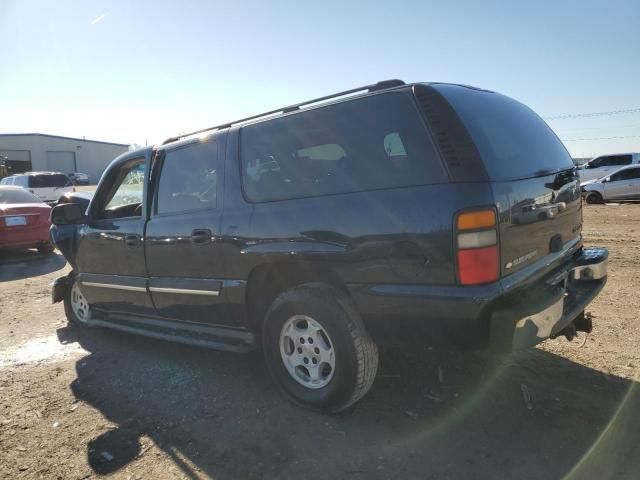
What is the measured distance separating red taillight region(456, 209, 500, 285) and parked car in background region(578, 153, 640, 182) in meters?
23.1

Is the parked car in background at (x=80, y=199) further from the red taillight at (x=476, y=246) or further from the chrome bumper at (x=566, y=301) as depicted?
the chrome bumper at (x=566, y=301)

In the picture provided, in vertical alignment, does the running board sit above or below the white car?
below

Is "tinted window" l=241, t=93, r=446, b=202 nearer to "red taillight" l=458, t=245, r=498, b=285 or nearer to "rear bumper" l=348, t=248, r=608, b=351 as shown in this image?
"red taillight" l=458, t=245, r=498, b=285

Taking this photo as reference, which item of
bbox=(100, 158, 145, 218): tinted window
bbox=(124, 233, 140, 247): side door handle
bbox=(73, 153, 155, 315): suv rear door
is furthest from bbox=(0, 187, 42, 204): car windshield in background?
bbox=(124, 233, 140, 247): side door handle

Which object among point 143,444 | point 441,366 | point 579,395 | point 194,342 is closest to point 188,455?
Answer: point 143,444

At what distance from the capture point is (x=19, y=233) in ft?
30.8

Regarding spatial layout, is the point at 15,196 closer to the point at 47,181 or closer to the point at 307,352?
the point at 307,352

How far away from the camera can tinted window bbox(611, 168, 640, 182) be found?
55.9 ft

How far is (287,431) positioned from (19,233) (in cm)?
889

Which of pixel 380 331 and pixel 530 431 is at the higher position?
pixel 380 331

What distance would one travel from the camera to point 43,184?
1875 cm

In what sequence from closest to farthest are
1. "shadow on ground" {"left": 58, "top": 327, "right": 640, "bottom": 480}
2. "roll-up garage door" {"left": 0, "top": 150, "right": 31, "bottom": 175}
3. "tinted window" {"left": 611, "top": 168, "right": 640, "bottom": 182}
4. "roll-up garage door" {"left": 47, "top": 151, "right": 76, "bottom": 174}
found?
"shadow on ground" {"left": 58, "top": 327, "right": 640, "bottom": 480}, "tinted window" {"left": 611, "top": 168, "right": 640, "bottom": 182}, "roll-up garage door" {"left": 0, "top": 150, "right": 31, "bottom": 175}, "roll-up garage door" {"left": 47, "top": 151, "right": 76, "bottom": 174}

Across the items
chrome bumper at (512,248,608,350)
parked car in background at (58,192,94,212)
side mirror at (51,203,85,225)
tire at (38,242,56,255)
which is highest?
parked car in background at (58,192,94,212)

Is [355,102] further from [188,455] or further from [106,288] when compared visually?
[106,288]
